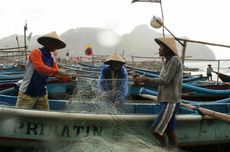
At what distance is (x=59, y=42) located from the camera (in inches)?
206

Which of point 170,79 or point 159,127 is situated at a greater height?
point 170,79

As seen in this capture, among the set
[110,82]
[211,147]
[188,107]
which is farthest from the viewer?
[211,147]

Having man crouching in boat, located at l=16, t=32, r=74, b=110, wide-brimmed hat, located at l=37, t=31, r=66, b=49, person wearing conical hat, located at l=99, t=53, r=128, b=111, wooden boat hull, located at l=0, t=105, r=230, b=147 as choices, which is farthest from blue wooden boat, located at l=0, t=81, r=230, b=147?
wide-brimmed hat, located at l=37, t=31, r=66, b=49

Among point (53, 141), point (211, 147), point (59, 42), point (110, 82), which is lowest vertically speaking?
point (211, 147)

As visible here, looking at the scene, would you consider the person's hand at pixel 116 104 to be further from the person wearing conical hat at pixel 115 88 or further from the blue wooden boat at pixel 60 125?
the blue wooden boat at pixel 60 125

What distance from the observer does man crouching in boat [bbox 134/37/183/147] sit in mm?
4707

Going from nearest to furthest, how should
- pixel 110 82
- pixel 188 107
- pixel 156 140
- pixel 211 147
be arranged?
pixel 156 140
pixel 110 82
pixel 188 107
pixel 211 147

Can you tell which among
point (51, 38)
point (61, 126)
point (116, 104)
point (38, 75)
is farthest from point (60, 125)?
point (51, 38)

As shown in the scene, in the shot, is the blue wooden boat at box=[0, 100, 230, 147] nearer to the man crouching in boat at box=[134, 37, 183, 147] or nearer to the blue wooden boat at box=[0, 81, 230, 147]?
the blue wooden boat at box=[0, 81, 230, 147]

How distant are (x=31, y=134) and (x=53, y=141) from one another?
331mm

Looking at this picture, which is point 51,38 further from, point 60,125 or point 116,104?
point 116,104

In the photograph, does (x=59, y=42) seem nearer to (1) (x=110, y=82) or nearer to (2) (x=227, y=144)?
(1) (x=110, y=82)

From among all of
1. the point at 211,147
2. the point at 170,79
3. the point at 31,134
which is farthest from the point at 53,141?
the point at 211,147

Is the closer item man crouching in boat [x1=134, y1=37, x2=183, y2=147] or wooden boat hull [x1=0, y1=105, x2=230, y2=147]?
man crouching in boat [x1=134, y1=37, x2=183, y2=147]
